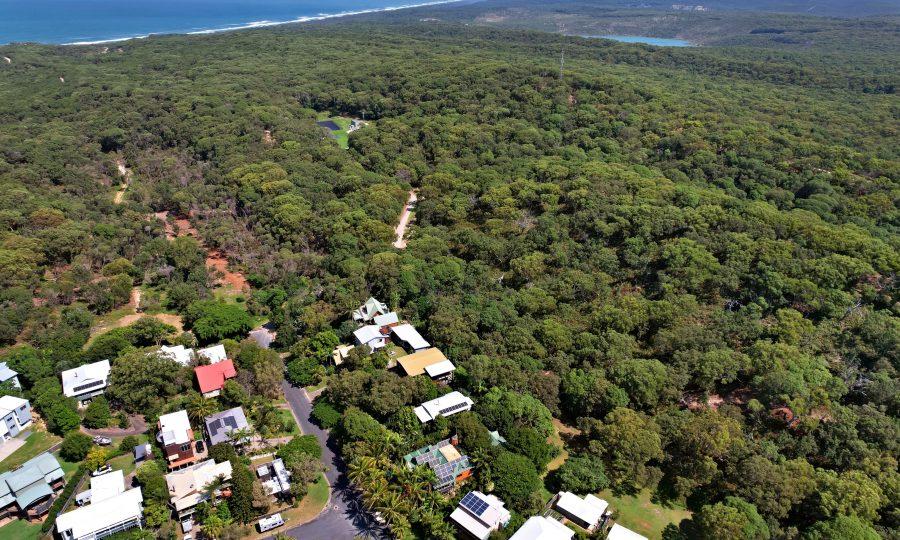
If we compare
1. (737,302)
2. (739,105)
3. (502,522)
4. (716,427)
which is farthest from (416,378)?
(739,105)

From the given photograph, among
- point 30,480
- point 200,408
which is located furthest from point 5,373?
point 200,408

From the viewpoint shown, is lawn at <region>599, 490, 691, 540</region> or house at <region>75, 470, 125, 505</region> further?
lawn at <region>599, 490, 691, 540</region>

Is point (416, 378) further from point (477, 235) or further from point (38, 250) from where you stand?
point (38, 250)

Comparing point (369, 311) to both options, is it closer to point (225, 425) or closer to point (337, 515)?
point (225, 425)

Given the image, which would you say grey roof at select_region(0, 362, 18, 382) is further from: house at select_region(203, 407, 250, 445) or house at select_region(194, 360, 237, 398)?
house at select_region(203, 407, 250, 445)

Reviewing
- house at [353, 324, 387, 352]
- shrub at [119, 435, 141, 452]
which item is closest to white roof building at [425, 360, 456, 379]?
house at [353, 324, 387, 352]
